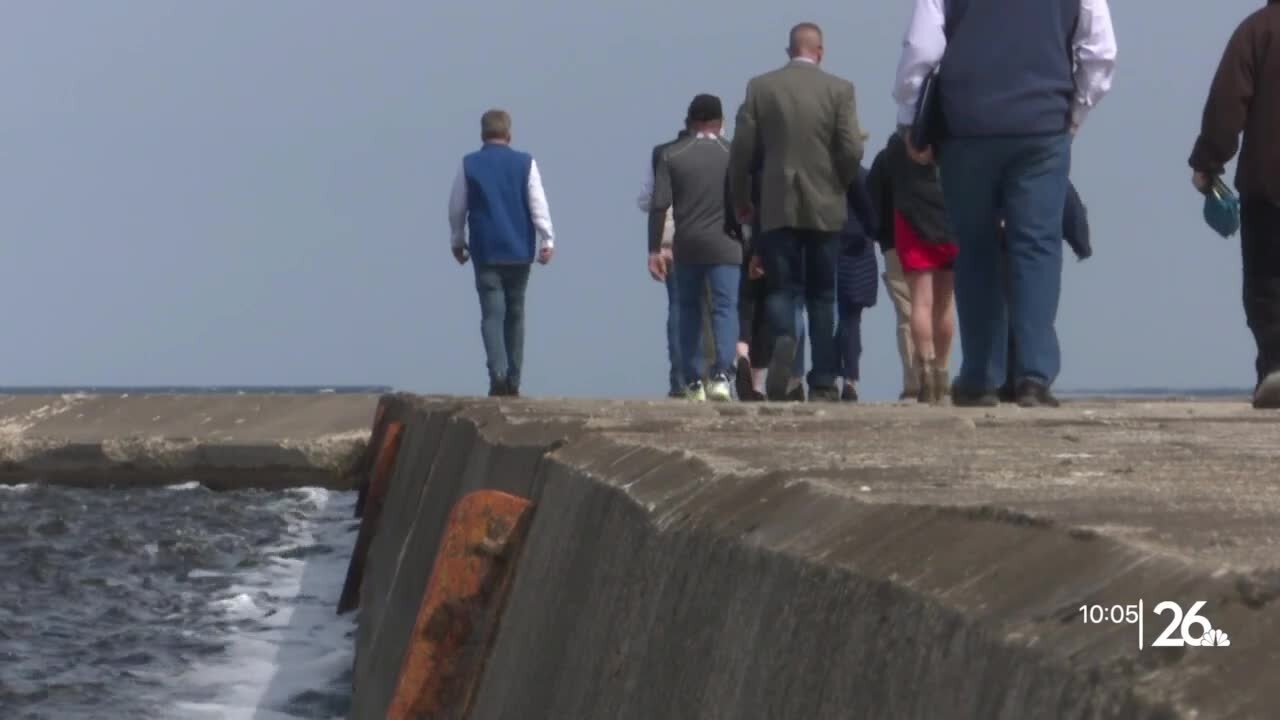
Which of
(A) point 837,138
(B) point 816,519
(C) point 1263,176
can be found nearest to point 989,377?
(C) point 1263,176

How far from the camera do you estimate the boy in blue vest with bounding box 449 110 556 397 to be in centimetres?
1393

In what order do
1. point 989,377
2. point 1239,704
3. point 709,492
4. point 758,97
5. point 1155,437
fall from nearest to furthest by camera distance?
point 1239,704 → point 709,492 → point 1155,437 → point 989,377 → point 758,97

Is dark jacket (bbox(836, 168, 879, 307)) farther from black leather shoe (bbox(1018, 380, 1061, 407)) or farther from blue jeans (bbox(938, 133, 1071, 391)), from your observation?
black leather shoe (bbox(1018, 380, 1061, 407))

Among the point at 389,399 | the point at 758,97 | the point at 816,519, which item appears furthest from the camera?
the point at 389,399

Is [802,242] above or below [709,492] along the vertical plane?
above

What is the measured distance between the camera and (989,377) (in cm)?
772

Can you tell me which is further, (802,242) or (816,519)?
(802,242)

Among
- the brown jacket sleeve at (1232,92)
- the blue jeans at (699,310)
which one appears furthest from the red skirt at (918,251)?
the brown jacket sleeve at (1232,92)

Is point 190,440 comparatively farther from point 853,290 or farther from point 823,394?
point 823,394

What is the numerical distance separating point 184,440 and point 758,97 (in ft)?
21.9

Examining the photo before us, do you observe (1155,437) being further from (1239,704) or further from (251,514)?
(251,514)

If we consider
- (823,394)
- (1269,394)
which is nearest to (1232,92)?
(1269,394)

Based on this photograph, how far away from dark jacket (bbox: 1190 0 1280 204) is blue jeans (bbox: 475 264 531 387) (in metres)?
6.59

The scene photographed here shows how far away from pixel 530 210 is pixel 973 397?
671 centimetres
